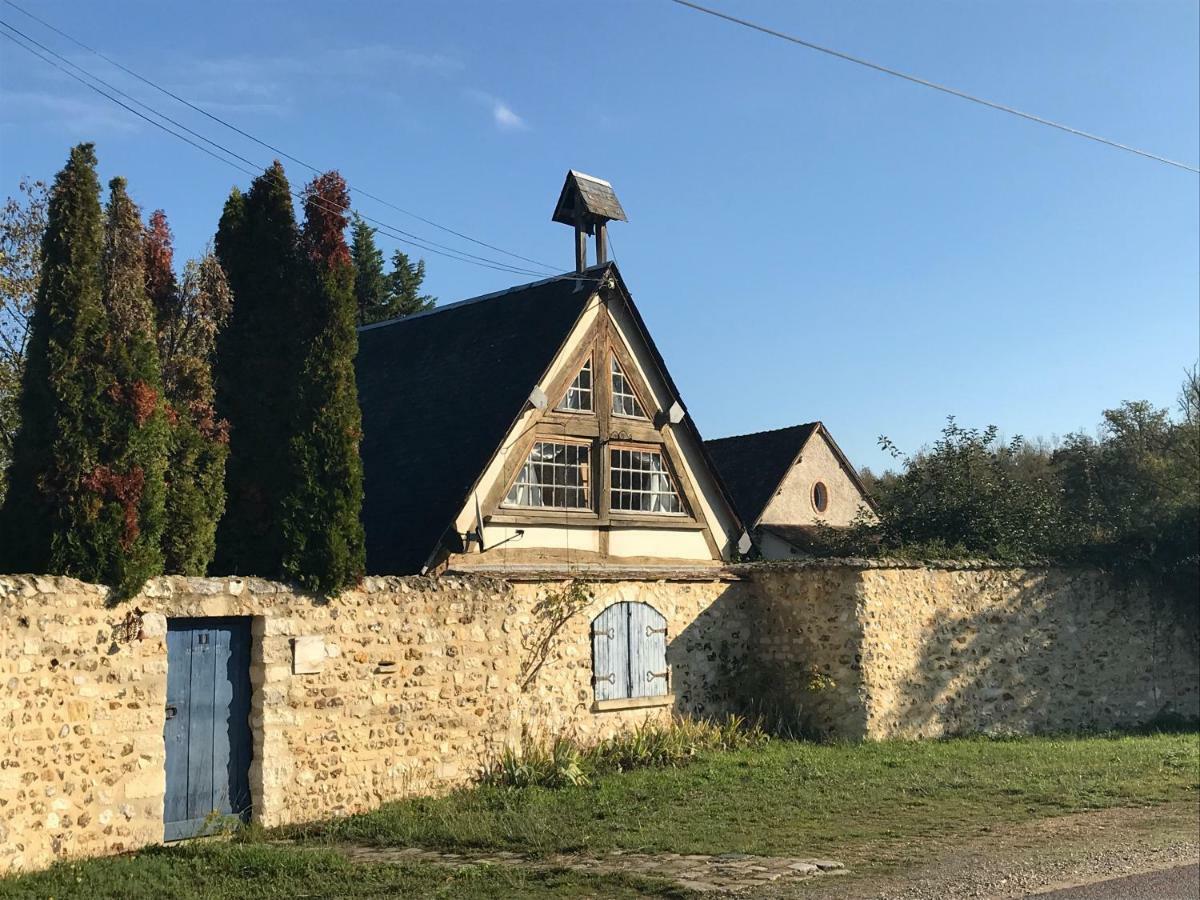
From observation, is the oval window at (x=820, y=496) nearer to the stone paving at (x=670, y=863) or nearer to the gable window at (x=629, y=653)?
the gable window at (x=629, y=653)

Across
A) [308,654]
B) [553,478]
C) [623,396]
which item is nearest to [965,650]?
[623,396]

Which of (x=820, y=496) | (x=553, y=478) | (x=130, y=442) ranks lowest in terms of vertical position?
(x=130, y=442)

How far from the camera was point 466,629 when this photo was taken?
1305 centimetres

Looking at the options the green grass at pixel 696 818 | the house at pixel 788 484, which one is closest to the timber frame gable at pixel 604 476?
the green grass at pixel 696 818

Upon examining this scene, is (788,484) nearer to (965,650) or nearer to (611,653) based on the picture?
(965,650)

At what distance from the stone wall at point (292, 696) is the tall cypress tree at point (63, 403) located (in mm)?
515

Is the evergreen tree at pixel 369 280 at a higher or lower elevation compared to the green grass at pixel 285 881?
higher

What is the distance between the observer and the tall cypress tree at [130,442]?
9797mm

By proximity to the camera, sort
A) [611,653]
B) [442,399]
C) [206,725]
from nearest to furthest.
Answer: [206,725] → [611,653] → [442,399]

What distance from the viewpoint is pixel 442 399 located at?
56.7ft

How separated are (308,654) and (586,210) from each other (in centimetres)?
1007

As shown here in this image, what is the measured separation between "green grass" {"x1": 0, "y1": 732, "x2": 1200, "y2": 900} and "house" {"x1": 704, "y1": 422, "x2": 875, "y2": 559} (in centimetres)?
1055

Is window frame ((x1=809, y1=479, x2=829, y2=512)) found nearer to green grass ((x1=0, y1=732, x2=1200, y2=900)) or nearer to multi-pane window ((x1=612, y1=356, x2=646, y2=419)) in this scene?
multi-pane window ((x1=612, y1=356, x2=646, y2=419))

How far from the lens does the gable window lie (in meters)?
15.6
